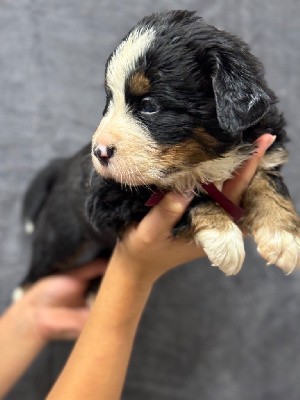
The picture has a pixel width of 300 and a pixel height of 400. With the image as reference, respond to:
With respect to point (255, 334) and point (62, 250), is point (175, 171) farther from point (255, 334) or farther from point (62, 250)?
point (255, 334)

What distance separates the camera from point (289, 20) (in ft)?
7.68

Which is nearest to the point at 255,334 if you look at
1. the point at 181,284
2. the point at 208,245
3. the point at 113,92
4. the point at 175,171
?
the point at 181,284

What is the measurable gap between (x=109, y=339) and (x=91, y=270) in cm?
50

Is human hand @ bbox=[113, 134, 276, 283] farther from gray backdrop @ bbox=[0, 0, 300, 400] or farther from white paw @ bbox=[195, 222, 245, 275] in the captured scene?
gray backdrop @ bbox=[0, 0, 300, 400]

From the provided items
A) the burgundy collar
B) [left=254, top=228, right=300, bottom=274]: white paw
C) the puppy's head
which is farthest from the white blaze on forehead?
[left=254, top=228, right=300, bottom=274]: white paw

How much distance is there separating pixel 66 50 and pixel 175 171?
4.42 ft

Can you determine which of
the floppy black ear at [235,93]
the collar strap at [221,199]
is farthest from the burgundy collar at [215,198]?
the floppy black ear at [235,93]

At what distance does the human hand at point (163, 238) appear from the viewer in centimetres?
135

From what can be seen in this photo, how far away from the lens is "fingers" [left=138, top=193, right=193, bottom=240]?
134 centimetres

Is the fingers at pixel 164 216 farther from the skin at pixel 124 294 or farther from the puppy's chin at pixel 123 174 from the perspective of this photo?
the puppy's chin at pixel 123 174

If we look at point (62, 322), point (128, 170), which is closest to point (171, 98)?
point (128, 170)

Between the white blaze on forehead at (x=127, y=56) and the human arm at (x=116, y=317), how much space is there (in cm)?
44

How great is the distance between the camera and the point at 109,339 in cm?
160

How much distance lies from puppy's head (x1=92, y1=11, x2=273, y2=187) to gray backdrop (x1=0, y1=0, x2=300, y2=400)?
1.14 meters
